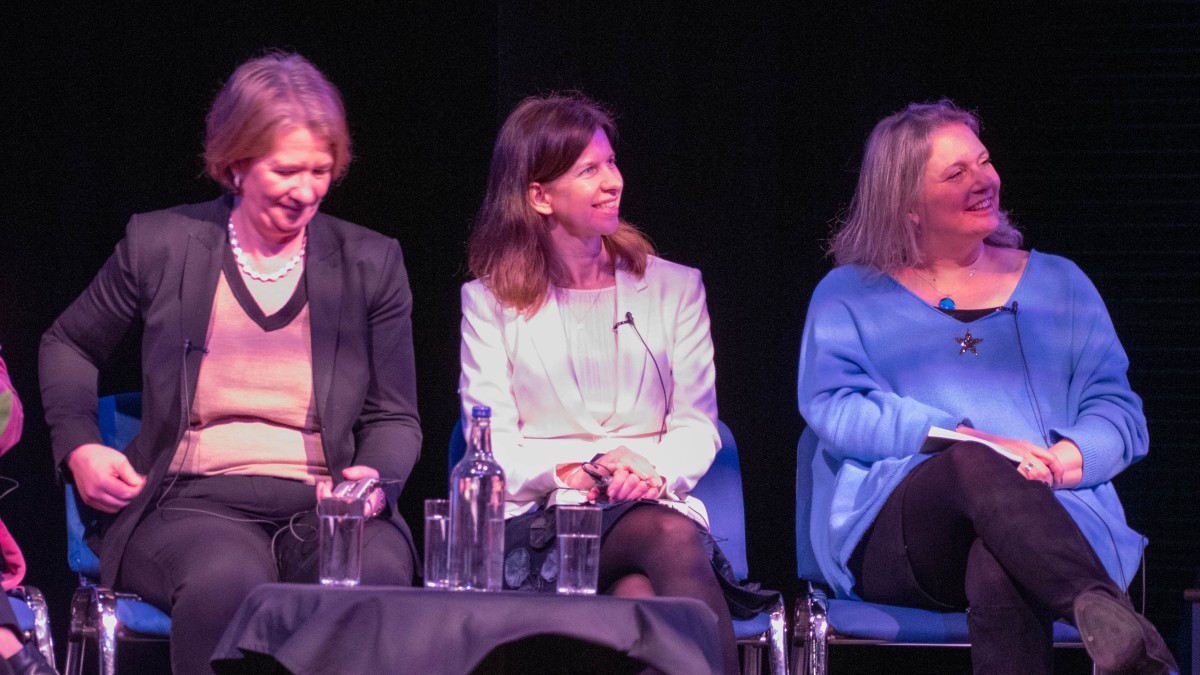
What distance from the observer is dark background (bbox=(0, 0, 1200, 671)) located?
12.4 ft

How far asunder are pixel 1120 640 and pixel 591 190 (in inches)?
62.4

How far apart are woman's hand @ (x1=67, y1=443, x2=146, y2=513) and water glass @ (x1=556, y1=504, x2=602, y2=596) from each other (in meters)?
0.93

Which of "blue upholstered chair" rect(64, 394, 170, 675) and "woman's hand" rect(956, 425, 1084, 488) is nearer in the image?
"blue upholstered chair" rect(64, 394, 170, 675)

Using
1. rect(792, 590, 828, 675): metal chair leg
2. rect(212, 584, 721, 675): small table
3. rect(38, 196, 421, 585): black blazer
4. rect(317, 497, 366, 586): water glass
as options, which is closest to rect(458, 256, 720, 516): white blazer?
rect(38, 196, 421, 585): black blazer

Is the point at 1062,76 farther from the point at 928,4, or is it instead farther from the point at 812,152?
the point at 812,152

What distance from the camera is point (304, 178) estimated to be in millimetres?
2996

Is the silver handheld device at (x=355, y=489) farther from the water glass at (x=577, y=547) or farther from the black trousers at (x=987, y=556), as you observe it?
the black trousers at (x=987, y=556)

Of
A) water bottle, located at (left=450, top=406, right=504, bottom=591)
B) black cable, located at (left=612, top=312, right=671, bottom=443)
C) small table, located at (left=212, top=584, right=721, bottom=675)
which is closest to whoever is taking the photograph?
small table, located at (left=212, top=584, right=721, bottom=675)

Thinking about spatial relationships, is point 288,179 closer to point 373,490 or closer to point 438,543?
point 373,490

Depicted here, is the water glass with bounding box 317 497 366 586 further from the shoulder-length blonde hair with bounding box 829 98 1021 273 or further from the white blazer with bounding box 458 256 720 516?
the shoulder-length blonde hair with bounding box 829 98 1021 273

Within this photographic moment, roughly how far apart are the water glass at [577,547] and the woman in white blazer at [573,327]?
795 millimetres

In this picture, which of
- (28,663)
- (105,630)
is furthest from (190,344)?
(28,663)

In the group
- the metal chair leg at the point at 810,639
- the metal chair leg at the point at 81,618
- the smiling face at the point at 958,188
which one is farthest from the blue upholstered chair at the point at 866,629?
the metal chair leg at the point at 81,618

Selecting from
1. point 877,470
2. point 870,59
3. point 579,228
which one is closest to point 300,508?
point 579,228
